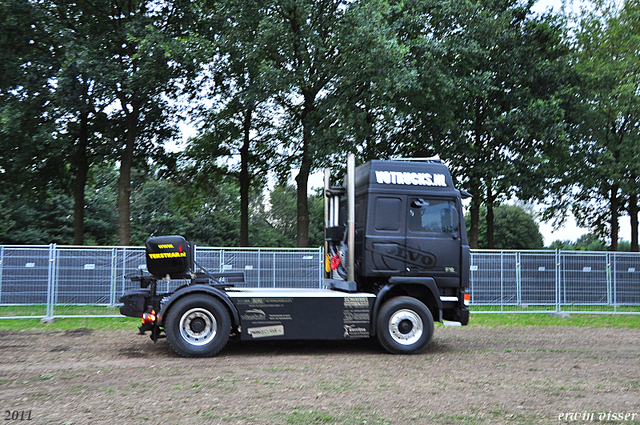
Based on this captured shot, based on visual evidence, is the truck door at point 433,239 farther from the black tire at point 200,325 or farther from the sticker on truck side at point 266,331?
the black tire at point 200,325

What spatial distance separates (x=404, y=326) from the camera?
34.2 feet

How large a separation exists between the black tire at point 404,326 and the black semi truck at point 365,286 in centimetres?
2

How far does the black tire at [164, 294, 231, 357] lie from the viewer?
9.66 meters

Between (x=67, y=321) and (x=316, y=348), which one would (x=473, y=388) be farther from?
(x=67, y=321)

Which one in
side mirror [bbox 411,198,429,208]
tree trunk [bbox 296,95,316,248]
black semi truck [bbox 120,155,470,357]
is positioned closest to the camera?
black semi truck [bbox 120,155,470,357]

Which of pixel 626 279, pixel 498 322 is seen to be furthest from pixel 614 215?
pixel 498 322

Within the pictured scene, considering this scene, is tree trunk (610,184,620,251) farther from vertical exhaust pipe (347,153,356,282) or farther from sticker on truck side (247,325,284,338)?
sticker on truck side (247,325,284,338)

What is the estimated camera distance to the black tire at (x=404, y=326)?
33.7 ft

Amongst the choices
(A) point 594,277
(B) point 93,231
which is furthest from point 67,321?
(B) point 93,231

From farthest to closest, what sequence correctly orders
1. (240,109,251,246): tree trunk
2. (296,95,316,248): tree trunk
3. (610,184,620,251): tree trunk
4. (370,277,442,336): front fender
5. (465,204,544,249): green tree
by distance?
(465,204,544,249): green tree
(610,184,620,251): tree trunk
(240,109,251,246): tree trunk
(296,95,316,248): tree trunk
(370,277,442,336): front fender

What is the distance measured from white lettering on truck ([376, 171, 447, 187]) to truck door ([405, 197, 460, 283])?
29cm

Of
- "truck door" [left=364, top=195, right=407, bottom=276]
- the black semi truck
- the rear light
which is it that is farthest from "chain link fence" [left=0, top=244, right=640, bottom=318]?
"truck door" [left=364, top=195, right=407, bottom=276]

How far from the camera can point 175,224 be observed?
139ft

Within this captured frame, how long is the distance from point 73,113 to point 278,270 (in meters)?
10.9
